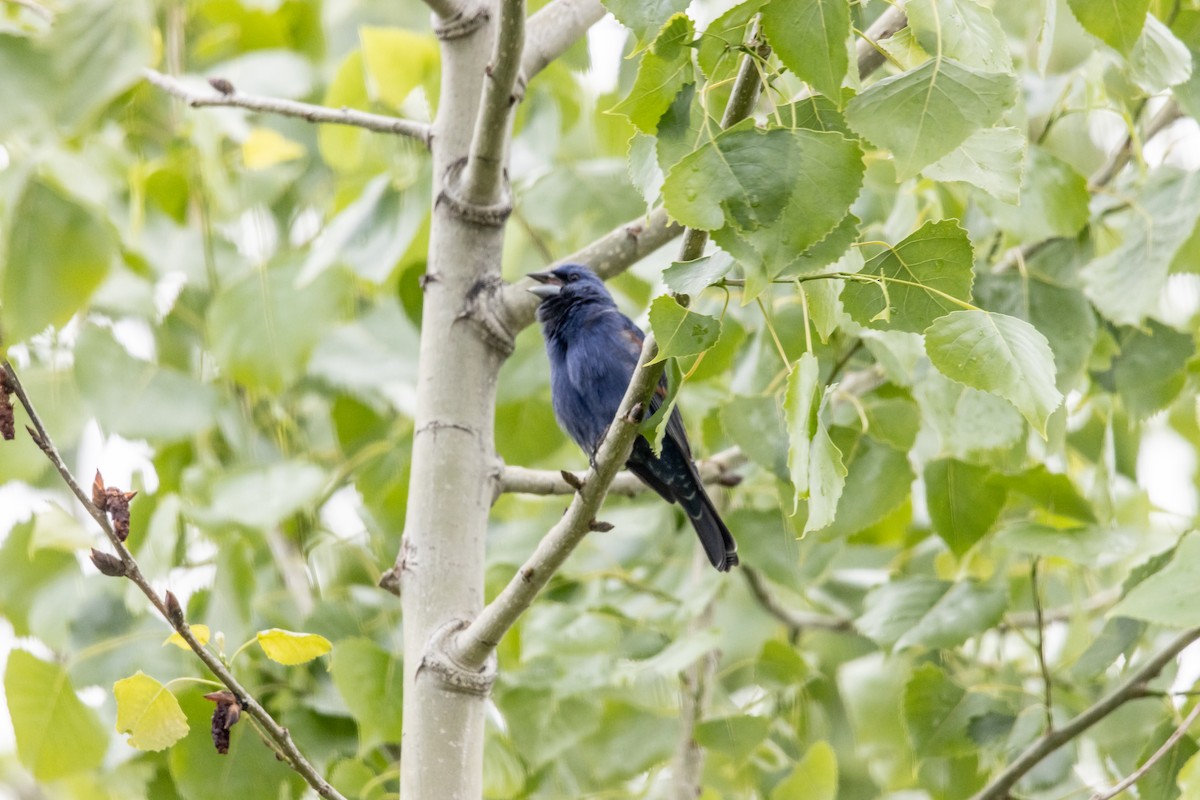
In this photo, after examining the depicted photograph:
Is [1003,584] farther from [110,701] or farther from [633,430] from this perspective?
[110,701]

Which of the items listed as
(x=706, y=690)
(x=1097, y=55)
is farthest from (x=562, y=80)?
(x=706, y=690)

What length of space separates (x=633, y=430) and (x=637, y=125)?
49cm

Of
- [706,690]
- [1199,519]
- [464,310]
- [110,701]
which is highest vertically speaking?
[464,310]

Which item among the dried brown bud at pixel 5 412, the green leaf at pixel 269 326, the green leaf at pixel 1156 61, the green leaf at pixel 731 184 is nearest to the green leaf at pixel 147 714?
the dried brown bud at pixel 5 412

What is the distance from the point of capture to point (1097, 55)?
2785 mm

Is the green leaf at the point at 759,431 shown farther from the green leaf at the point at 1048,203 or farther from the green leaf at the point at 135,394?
the green leaf at the point at 135,394

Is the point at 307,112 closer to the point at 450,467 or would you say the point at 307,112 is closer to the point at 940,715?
the point at 450,467

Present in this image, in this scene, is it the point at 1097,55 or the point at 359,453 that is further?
the point at 359,453

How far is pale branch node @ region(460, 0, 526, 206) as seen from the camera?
2.22 meters

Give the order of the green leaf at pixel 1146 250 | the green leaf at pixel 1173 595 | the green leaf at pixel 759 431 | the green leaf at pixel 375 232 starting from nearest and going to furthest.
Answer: the green leaf at pixel 1173 595, the green leaf at pixel 1146 250, the green leaf at pixel 759 431, the green leaf at pixel 375 232

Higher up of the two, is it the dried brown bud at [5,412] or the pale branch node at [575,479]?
the dried brown bud at [5,412]

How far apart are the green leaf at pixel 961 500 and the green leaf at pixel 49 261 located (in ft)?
7.18

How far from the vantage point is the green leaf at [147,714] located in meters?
1.88

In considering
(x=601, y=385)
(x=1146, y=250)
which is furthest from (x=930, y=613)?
(x=601, y=385)
